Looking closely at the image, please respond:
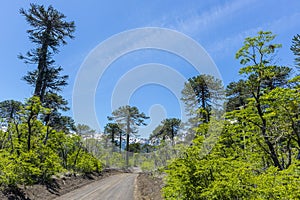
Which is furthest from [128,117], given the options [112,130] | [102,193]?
[102,193]

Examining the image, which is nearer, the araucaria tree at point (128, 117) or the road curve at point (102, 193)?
the road curve at point (102, 193)

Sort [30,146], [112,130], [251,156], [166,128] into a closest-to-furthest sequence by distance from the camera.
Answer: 1. [251,156]
2. [30,146]
3. [166,128]
4. [112,130]

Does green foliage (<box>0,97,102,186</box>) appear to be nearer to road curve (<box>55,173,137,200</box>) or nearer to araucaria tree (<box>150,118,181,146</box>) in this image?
road curve (<box>55,173,137,200</box>)

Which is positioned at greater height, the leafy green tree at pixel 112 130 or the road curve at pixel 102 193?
the leafy green tree at pixel 112 130

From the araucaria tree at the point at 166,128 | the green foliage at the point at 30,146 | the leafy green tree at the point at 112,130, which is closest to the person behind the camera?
the green foliage at the point at 30,146

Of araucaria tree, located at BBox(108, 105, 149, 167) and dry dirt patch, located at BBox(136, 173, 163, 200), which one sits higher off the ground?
araucaria tree, located at BBox(108, 105, 149, 167)

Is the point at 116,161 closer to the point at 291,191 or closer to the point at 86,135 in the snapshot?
the point at 86,135

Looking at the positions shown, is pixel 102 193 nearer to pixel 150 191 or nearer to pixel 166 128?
Result: pixel 150 191

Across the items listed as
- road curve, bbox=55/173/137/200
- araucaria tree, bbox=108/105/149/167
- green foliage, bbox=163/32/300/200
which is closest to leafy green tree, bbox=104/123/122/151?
araucaria tree, bbox=108/105/149/167

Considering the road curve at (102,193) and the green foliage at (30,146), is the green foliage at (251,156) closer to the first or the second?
the road curve at (102,193)

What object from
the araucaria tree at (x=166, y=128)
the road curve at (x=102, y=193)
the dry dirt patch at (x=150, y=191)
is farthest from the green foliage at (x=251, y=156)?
the araucaria tree at (x=166, y=128)

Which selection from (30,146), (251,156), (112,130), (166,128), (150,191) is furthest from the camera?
(112,130)

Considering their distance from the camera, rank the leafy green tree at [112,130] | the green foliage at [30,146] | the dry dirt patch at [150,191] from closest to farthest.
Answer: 1. the green foliage at [30,146]
2. the dry dirt patch at [150,191]
3. the leafy green tree at [112,130]

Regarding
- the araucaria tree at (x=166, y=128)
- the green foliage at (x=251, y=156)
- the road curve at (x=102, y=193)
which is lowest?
the road curve at (x=102, y=193)
